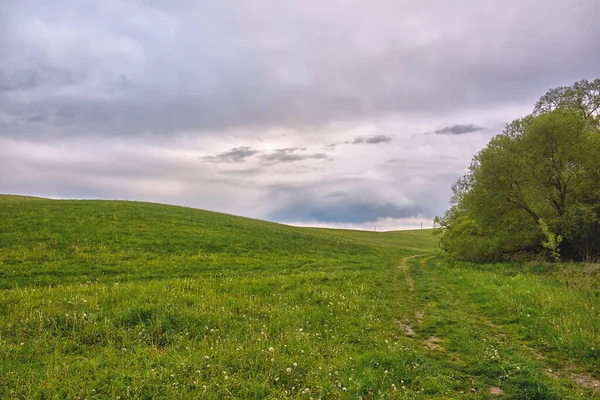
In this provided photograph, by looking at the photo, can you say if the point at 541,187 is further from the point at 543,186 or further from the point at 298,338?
the point at 298,338

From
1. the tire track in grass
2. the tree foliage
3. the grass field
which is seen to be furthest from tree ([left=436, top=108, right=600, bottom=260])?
the tire track in grass

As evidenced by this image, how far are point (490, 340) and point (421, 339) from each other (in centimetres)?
196

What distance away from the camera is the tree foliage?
85.0ft

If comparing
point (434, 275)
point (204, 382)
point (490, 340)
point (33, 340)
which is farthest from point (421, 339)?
point (434, 275)

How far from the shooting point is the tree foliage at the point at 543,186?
25.9 meters

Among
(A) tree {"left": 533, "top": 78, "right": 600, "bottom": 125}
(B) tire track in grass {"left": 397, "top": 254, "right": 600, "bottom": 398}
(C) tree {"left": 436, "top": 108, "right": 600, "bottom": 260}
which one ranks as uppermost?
(A) tree {"left": 533, "top": 78, "right": 600, "bottom": 125}

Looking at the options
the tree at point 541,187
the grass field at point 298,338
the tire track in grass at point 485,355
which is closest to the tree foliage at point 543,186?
the tree at point 541,187

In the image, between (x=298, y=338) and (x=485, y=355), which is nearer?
(x=485, y=355)

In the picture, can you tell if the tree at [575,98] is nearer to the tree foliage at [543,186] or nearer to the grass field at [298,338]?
the tree foliage at [543,186]

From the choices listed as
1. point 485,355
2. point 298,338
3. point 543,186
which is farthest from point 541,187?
point 298,338

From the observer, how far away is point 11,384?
6.38 m

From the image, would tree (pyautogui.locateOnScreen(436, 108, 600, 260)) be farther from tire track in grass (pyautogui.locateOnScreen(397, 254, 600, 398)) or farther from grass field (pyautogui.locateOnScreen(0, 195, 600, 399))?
tire track in grass (pyautogui.locateOnScreen(397, 254, 600, 398))

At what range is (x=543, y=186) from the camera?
28078 mm

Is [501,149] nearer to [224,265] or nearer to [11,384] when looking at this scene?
[224,265]
